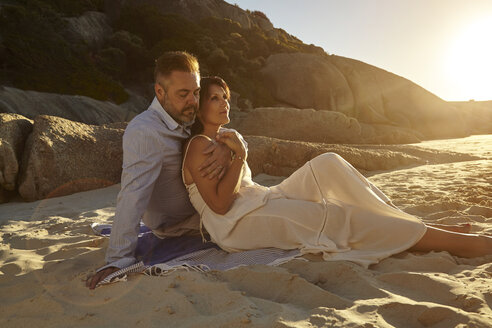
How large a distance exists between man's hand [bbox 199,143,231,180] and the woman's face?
297 mm

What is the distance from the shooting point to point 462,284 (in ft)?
6.61

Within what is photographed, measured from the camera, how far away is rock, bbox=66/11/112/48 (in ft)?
65.4

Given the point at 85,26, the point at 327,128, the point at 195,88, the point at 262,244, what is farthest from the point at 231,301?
the point at 85,26

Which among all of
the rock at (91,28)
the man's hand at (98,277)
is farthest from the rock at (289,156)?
the rock at (91,28)

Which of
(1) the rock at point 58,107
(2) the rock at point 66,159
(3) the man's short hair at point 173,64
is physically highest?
(1) the rock at point 58,107

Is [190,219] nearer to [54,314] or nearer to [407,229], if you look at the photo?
[54,314]

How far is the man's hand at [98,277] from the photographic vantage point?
239cm

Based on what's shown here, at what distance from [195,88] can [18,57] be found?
1398 centimetres

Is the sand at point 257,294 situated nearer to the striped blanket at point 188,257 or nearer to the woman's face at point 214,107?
the striped blanket at point 188,257

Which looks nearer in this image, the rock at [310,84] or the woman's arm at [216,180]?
the woman's arm at [216,180]

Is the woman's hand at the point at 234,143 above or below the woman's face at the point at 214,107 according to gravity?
below

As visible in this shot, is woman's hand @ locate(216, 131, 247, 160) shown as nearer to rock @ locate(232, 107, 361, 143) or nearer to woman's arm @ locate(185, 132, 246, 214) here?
woman's arm @ locate(185, 132, 246, 214)

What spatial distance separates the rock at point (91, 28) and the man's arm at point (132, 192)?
19.7 meters

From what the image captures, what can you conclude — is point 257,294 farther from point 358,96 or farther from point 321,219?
point 358,96
